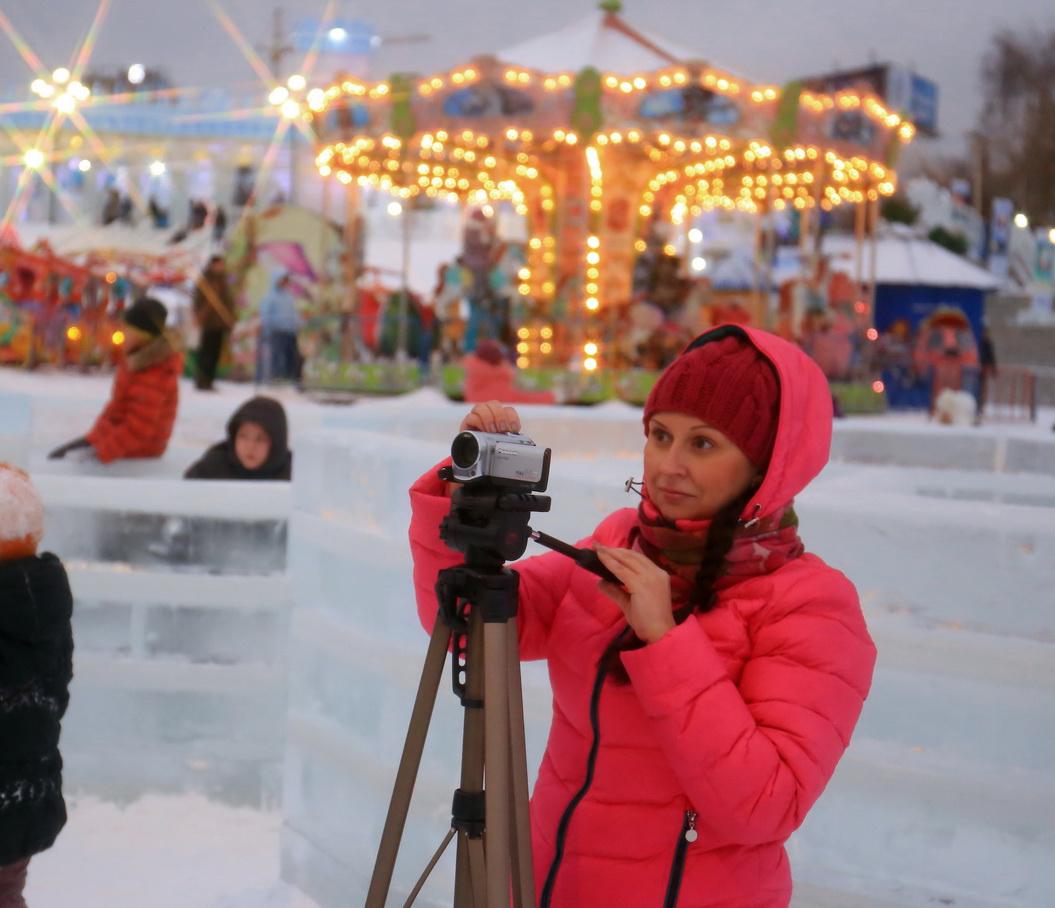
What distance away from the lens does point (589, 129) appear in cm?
1203

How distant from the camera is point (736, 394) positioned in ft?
5.12

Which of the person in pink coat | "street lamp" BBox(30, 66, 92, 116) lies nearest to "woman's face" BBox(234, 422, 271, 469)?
the person in pink coat

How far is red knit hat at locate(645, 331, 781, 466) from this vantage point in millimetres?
1557

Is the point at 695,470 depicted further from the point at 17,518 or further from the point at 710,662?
the point at 17,518

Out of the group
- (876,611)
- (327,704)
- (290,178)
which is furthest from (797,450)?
(290,178)

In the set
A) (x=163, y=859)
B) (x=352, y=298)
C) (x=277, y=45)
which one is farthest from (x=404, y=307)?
(x=277, y=45)

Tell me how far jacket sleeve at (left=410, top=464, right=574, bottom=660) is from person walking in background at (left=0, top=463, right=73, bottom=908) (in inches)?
29.7

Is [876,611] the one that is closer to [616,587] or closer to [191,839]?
[616,587]

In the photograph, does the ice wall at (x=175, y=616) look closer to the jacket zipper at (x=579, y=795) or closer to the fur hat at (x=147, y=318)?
the jacket zipper at (x=579, y=795)

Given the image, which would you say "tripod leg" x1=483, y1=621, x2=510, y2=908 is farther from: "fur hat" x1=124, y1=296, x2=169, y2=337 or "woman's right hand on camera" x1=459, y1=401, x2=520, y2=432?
"fur hat" x1=124, y1=296, x2=169, y2=337

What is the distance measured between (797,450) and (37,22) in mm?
23810

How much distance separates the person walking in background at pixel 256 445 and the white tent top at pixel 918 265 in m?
14.0

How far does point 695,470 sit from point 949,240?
A: 2346cm

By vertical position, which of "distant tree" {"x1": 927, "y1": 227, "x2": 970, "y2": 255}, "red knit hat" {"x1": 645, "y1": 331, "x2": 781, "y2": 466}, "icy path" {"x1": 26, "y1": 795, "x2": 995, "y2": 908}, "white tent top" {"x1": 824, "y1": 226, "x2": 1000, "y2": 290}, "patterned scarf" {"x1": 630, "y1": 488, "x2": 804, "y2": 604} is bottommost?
"icy path" {"x1": 26, "y1": 795, "x2": 995, "y2": 908}
